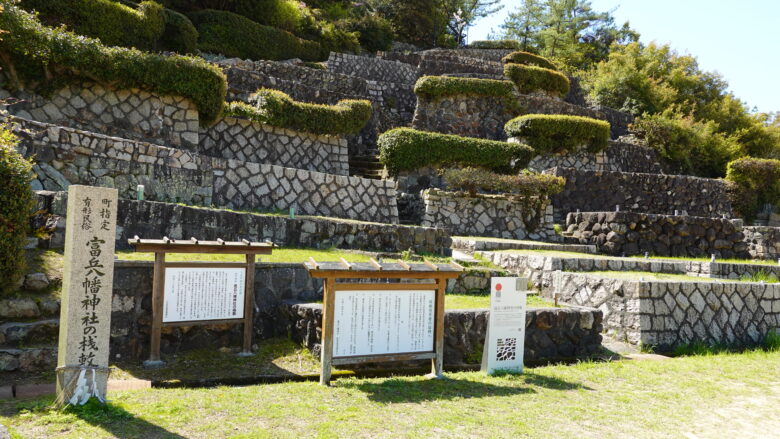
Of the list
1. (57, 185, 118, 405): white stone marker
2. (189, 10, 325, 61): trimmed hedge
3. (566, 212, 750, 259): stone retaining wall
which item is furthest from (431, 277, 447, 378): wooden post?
(189, 10, 325, 61): trimmed hedge

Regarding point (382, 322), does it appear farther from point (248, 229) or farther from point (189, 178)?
point (189, 178)

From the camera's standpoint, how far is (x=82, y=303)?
14.9 ft

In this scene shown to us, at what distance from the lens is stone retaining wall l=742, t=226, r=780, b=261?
54.0 feet

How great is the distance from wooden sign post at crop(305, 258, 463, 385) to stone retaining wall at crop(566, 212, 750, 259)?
415 inches

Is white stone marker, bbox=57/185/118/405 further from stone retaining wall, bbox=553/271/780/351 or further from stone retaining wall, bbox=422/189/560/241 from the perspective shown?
stone retaining wall, bbox=422/189/560/241

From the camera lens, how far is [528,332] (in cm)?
720

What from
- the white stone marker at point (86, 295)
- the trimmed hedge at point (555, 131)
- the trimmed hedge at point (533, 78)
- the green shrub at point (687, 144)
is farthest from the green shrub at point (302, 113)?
the green shrub at point (687, 144)

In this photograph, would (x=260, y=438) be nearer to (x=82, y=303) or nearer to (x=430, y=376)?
(x=82, y=303)

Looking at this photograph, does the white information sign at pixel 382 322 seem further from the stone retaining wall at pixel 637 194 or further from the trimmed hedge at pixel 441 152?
the stone retaining wall at pixel 637 194

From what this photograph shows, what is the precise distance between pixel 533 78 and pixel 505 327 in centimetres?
2014

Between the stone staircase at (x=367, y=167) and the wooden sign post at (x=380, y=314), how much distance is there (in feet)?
34.7

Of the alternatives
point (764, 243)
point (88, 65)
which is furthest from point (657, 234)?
point (88, 65)

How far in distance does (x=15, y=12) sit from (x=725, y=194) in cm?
2246

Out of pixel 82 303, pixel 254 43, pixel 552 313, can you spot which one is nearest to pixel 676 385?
pixel 552 313
